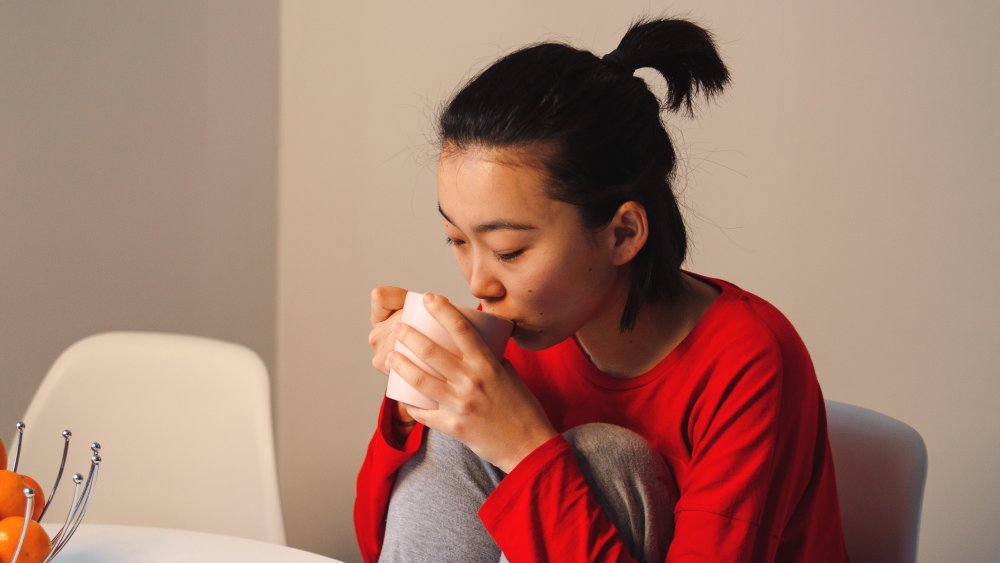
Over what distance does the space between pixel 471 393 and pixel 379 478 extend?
7.9 inches

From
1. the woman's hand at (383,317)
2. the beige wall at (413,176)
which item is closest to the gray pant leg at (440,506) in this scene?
the woman's hand at (383,317)

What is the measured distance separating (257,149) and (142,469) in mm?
930

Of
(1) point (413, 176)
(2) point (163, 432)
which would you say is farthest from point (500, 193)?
(1) point (413, 176)

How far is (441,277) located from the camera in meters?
2.17

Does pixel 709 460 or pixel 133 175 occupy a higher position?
pixel 133 175

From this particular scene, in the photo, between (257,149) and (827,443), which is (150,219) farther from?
(827,443)

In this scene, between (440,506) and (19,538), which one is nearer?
(19,538)

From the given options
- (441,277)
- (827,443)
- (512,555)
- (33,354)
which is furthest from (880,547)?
(33,354)

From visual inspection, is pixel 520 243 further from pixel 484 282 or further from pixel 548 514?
pixel 548 514

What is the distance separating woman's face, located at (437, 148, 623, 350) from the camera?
0.99 m

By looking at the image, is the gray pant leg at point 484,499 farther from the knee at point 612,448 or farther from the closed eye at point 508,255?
the closed eye at point 508,255

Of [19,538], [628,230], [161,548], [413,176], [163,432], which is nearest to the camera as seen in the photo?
[19,538]

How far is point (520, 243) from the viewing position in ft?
3.28

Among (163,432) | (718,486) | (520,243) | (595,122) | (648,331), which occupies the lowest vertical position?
(163,432)
